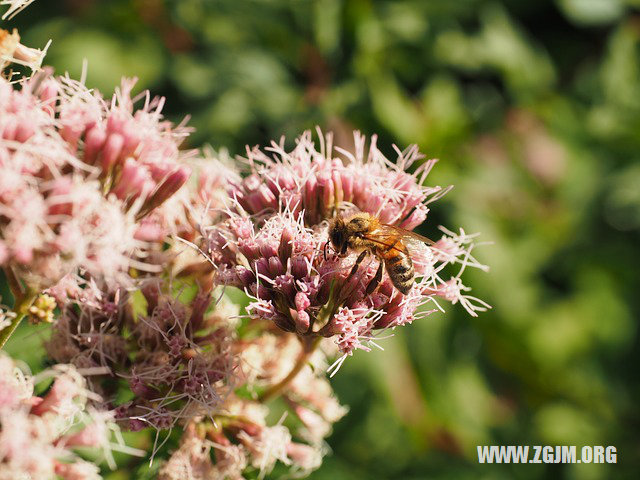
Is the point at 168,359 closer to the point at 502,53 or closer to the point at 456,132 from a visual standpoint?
the point at 456,132

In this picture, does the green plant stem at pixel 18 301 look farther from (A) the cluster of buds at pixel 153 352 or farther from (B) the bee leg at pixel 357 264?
(B) the bee leg at pixel 357 264

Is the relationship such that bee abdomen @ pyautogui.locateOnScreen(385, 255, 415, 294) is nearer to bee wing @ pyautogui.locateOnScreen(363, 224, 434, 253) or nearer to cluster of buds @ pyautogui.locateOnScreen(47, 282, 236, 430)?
bee wing @ pyautogui.locateOnScreen(363, 224, 434, 253)

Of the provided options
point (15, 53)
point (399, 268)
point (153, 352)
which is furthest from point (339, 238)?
point (15, 53)

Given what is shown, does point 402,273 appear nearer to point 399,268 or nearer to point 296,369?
point 399,268

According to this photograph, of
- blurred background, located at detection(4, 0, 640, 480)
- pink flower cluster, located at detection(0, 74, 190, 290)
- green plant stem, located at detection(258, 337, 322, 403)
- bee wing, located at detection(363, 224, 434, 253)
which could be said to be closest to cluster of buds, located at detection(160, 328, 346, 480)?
green plant stem, located at detection(258, 337, 322, 403)

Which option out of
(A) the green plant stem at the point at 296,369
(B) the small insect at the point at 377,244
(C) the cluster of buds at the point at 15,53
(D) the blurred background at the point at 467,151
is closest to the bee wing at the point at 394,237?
(B) the small insect at the point at 377,244
